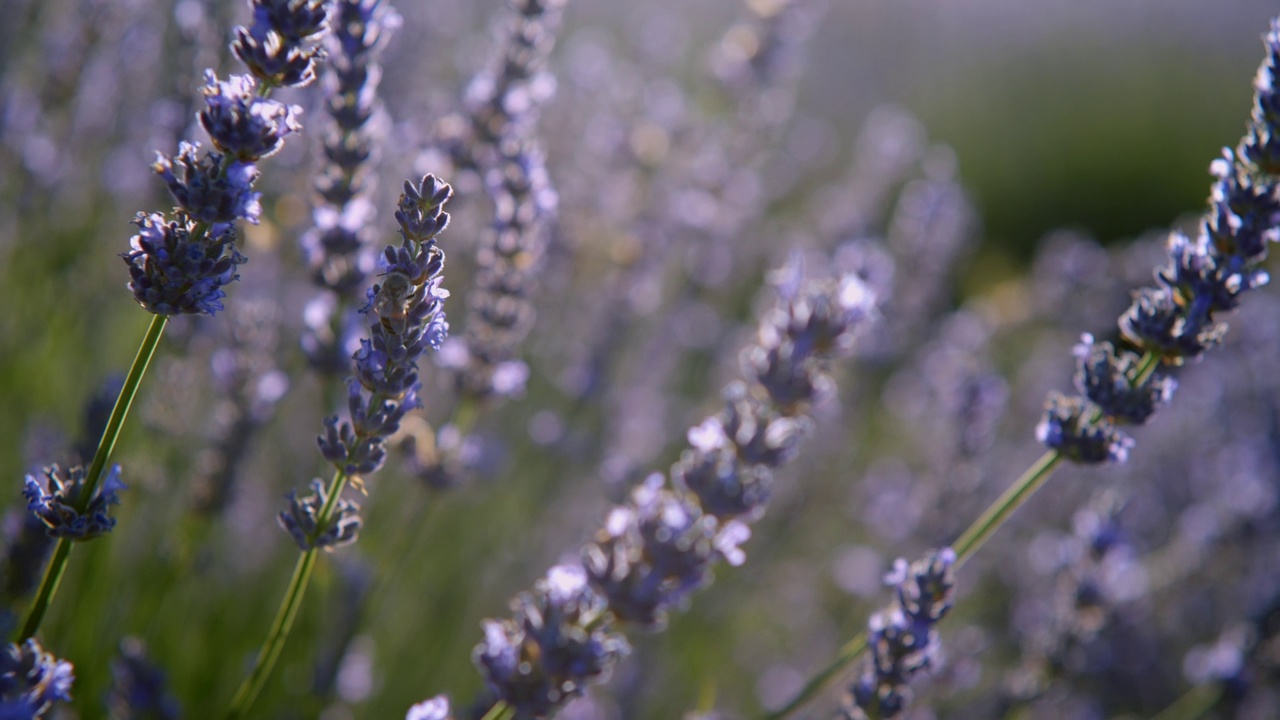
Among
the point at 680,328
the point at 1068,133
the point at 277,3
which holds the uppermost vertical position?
the point at 1068,133

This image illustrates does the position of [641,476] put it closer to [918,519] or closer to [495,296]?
[918,519]

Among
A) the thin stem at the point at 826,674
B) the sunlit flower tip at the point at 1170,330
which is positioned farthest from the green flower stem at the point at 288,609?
the sunlit flower tip at the point at 1170,330

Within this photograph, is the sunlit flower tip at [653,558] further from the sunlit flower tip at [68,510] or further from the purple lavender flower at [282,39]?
the purple lavender flower at [282,39]

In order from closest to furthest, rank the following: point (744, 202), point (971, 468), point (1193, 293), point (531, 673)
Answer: point (531, 673) < point (1193, 293) < point (971, 468) < point (744, 202)

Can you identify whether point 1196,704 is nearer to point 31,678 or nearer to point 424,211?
point 424,211

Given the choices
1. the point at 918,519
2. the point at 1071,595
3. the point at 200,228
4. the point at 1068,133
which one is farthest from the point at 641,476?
the point at 1068,133

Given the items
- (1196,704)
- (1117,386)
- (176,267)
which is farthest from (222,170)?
(1196,704)

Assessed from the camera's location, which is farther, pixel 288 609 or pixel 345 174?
pixel 345 174
